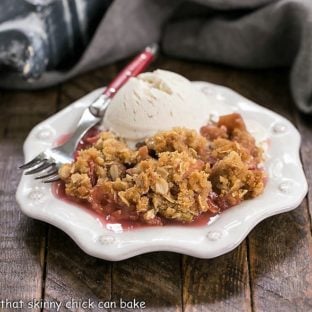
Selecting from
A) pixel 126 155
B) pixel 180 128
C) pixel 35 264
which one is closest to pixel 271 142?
pixel 180 128

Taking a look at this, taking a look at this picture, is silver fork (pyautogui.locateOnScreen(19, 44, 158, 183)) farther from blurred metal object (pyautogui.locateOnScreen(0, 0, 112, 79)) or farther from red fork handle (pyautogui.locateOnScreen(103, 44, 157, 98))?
blurred metal object (pyautogui.locateOnScreen(0, 0, 112, 79))

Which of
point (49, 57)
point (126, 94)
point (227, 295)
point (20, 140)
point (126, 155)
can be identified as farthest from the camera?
point (49, 57)

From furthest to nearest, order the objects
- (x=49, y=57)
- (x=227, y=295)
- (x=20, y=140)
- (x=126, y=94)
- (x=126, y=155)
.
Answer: (x=49, y=57) < (x=20, y=140) < (x=126, y=94) < (x=126, y=155) < (x=227, y=295)

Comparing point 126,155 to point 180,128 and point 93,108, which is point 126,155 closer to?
point 180,128

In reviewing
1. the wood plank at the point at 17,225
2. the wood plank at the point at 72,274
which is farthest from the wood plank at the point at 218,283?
the wood plank at the point at 17,225

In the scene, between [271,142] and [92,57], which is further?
[92,57]

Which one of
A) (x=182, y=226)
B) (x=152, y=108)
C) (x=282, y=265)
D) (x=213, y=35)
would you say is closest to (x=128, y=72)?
(x=152, y=108)
